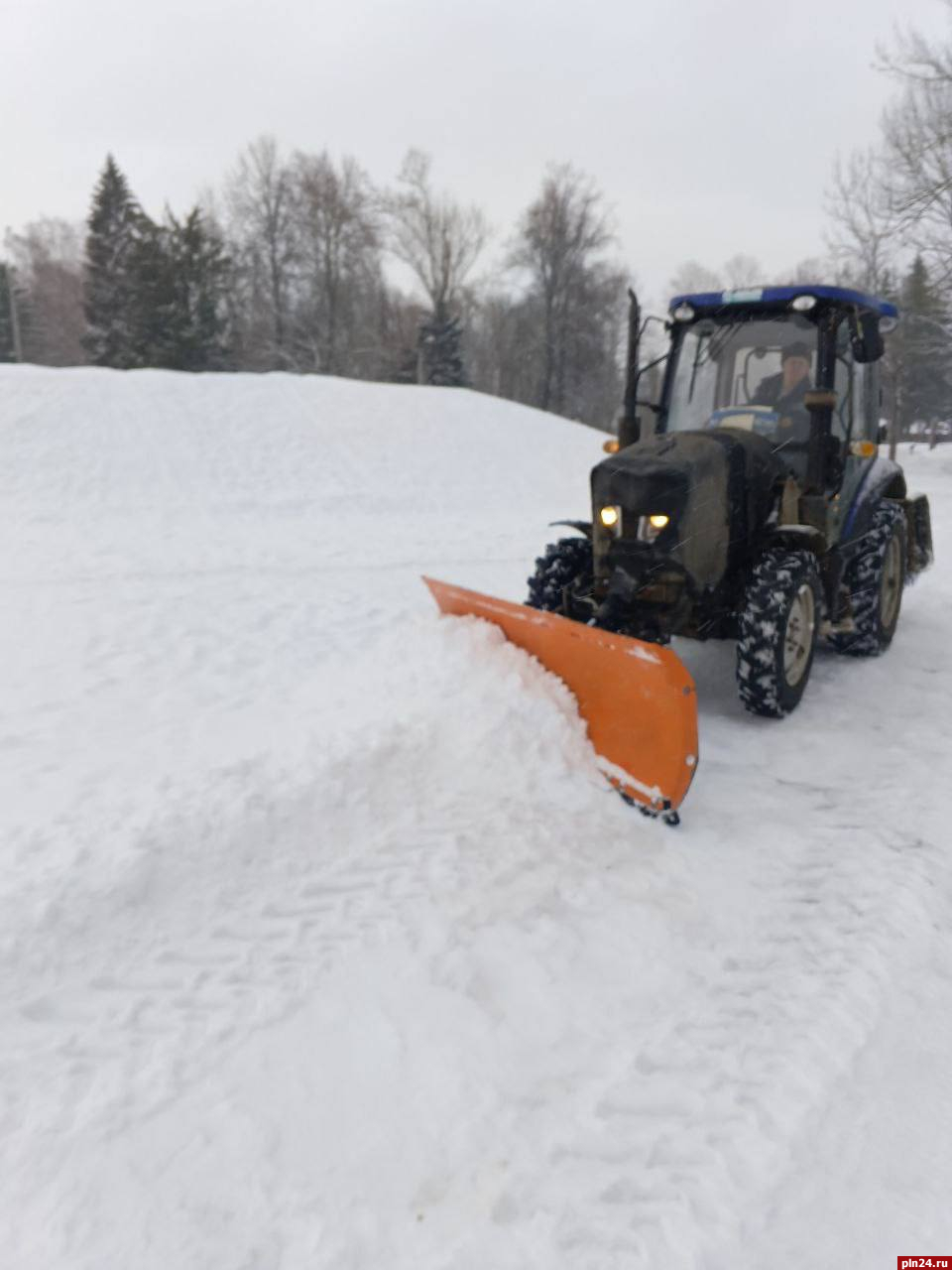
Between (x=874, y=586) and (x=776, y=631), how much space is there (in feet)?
5.96

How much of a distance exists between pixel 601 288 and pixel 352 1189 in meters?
45.4

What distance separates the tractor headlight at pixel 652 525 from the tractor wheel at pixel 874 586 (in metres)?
2.14

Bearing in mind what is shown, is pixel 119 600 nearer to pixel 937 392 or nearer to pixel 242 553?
pixel 242 553

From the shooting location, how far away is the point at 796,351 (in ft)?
17.5

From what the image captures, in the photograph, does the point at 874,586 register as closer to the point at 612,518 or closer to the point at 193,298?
the point at 612,518

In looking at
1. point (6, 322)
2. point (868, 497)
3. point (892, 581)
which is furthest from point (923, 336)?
point (6, 322)

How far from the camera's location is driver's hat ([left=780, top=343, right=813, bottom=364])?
5.28 meters

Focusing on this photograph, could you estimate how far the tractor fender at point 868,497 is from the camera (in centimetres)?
581

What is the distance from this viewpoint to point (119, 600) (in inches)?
280

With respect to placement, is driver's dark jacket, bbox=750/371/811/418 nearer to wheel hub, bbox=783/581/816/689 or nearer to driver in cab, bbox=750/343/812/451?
driver in cab, bbox=750/343/812/451

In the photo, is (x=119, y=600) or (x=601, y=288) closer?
(x=119, y=600)

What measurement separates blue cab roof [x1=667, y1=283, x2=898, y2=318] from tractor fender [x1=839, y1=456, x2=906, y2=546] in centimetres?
115

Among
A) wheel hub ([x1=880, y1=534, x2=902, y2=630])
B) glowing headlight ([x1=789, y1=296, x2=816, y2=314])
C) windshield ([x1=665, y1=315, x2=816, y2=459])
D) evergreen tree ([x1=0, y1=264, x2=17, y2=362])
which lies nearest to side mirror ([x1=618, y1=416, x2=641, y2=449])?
windshield ([x1=665, y1=315, x2=816, y2=459])

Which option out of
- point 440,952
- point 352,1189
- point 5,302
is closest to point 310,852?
point 440,952
